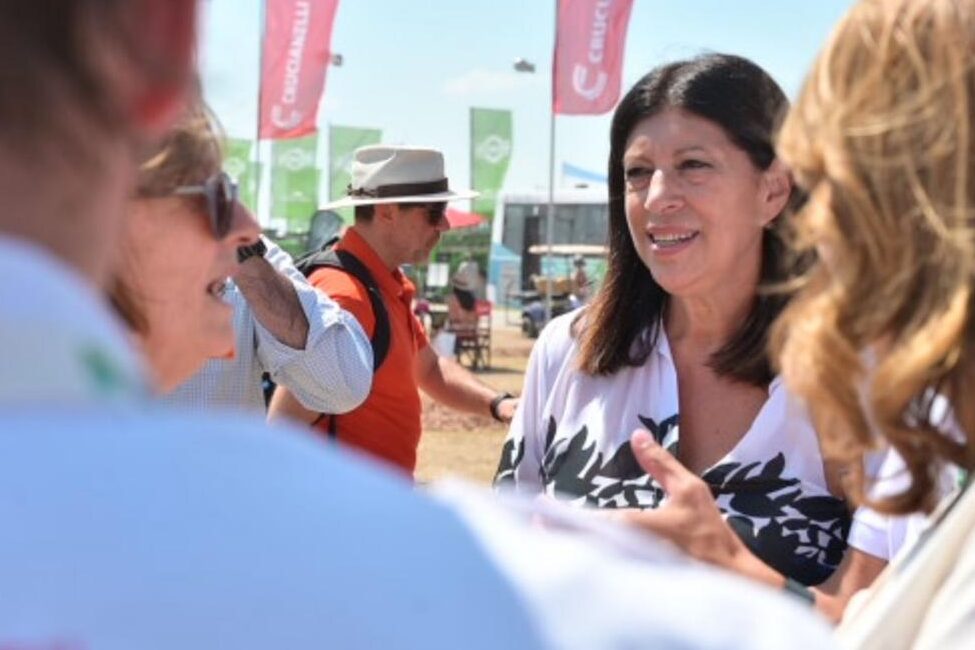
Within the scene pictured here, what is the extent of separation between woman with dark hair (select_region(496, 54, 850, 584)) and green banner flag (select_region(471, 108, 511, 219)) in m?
21.4

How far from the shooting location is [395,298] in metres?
3.96

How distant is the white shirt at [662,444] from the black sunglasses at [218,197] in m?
0.88

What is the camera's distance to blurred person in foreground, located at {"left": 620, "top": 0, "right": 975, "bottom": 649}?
1.09 meters

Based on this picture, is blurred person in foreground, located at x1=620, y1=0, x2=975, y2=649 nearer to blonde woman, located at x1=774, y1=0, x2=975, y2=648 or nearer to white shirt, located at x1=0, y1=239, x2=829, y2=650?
blonde woman, located at x1=774, y1=0, x2=975, y2=648

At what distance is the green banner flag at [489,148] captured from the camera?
23.7m

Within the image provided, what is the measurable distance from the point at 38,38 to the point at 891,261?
850 millimetres

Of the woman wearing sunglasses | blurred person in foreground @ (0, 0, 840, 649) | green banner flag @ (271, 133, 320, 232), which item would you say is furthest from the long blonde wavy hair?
green banner flag @ (271, 133, 320, 232)

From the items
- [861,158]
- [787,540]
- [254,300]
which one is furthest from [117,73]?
[254,300]

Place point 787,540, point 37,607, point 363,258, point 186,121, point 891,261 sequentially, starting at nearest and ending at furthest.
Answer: point 37,607 → point 891,261 → point 186,121 → point 787,540 → point 363,258

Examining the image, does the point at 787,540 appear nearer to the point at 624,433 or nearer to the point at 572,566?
the point at 624,433

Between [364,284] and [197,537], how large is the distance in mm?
3263

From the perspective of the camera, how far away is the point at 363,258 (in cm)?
394

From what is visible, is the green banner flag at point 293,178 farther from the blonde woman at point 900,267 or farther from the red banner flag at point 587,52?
the blonde woman at point 900,267

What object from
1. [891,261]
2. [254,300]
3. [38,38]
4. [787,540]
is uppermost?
[38,38]
